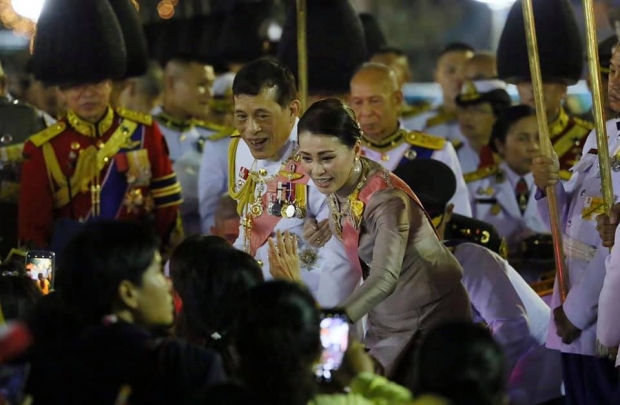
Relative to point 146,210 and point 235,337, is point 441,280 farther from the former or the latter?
point 146,210

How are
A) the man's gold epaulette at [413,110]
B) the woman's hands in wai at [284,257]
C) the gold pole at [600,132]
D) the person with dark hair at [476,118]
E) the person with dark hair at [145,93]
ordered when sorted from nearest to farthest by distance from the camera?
the gold pole at [600,132] → the woman's hands in wai at [284,257] → the person with dark hair at [476,118] → the person with dark hair at [145,93] → the man's gold epaulette at [413,110]

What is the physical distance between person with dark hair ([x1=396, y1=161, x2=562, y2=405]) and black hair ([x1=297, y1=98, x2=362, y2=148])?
111 cm

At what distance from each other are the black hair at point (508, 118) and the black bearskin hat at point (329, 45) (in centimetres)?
96

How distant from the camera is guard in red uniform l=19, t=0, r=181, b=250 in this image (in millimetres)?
8633

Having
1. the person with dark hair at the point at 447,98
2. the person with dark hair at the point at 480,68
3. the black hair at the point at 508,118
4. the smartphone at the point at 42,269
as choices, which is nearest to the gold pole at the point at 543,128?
the smartphone at the point at 42,269

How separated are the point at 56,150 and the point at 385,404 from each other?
14.7ft

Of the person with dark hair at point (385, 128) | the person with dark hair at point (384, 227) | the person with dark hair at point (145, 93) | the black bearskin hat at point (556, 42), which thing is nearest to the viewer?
the person with dark hair at point (384, 227)

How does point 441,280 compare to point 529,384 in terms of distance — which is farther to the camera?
point 529,384

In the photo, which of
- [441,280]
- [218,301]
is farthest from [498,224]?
[218,301]

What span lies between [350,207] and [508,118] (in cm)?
365

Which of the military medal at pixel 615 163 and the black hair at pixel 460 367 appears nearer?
the black hair at pixel 460 367

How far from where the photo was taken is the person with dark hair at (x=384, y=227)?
5926 mm

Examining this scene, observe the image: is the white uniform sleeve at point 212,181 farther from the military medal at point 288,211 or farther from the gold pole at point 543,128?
the gold pole at point 543,128

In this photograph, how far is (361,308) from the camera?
18.3ft
